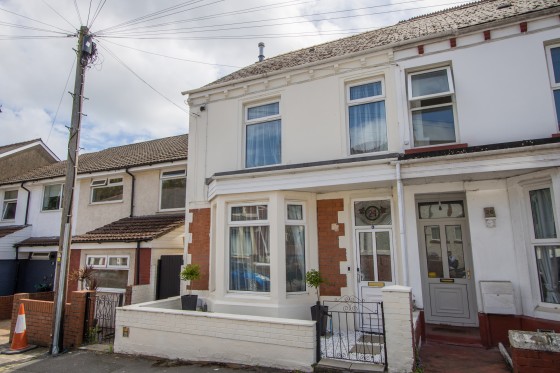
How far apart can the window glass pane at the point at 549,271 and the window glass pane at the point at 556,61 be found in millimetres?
3113

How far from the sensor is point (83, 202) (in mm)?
14406

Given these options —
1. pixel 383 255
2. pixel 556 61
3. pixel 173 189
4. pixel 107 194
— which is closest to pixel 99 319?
pixel 173 189

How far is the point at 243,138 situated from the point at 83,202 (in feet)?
29.3

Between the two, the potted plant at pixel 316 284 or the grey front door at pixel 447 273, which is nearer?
the potted plant at pixel 316 284

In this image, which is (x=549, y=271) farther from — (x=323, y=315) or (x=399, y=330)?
(x=323, y=315)

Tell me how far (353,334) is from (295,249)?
207cm

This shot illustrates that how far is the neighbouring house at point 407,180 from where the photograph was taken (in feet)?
20.2

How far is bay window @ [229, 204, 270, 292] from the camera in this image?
786cm

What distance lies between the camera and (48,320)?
8227 millimetres

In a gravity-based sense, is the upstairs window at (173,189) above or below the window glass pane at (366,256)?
above

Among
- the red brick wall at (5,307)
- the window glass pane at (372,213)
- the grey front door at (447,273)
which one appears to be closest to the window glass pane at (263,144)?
the window glass pane at (372,213)

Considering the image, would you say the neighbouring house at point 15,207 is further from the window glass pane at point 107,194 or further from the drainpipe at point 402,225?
the drainpipe at point 402,225

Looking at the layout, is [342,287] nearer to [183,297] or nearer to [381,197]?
[381,197]

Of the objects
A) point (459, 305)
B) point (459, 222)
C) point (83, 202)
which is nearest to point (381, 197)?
point (459, 222)
